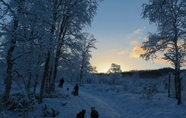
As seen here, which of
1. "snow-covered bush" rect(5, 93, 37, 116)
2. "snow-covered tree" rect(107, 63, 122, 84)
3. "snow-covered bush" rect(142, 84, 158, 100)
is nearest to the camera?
"snow-covered bush" rect(5, 93, 37, 116)

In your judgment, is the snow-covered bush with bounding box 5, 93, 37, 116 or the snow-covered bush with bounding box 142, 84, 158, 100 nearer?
the snow-covered bush with bounding box 5, 93, 37, 116

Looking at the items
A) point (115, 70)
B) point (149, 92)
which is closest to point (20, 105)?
point (149, 92)

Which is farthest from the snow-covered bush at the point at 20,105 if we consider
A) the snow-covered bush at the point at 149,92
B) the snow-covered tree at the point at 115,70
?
the snow-covered tree at the point at 115,70

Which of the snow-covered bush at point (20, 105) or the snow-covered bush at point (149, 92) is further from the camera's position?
the snow-covered bush at point (149, 92)

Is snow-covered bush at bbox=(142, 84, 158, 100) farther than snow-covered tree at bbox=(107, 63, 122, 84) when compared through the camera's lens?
No

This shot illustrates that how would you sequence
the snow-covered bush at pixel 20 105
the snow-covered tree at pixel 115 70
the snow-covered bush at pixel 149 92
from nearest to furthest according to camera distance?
1. the snow-covered bush at pixel 20 105
2. the snow-covered bush at pixel 149 92
3. the snow-covered tree at pixel 115 70

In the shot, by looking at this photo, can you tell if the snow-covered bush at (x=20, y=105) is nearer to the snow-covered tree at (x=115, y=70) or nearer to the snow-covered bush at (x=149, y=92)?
the snow-covered bush at (x=149, y=92)

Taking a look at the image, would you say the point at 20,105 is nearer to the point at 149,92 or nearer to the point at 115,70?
the point at 149,92

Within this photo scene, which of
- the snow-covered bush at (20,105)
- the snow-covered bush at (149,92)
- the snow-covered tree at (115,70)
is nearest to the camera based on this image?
the snow-covered bush at (20,105)

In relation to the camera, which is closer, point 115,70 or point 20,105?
point 20,105

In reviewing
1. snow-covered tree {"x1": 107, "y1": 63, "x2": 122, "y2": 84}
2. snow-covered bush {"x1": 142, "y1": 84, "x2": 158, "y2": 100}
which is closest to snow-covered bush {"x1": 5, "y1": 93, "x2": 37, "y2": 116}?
snow-covered bush {"x1": 142, "y1": 84, "x2": 158, "y2": 100}

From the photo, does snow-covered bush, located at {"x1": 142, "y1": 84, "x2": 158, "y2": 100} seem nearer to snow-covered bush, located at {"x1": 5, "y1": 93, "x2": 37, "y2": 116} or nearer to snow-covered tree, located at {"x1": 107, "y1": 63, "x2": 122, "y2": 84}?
snow-covered bush, located at {"x1": 5, "y1": 93, "x2": 37, "y2": 116}

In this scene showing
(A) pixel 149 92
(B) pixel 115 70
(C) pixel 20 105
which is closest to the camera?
(C) pixel 20 105

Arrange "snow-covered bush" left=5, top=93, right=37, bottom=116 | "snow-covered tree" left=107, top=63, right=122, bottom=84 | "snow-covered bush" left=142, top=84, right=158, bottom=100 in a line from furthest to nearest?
"snow-covered tree" left=107, top=63, right=122, bottom=84 < "snow-covered bush" left=142, top=84, right=158, bottom=100 < "snow-covered bush" left=5, top=93, right=37, bottom=116
